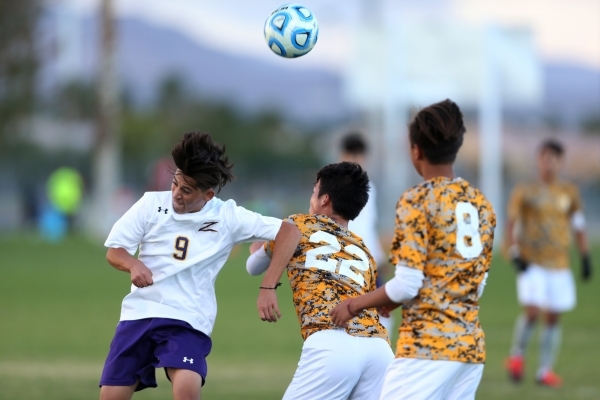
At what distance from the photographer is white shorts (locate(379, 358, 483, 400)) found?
15.8ft

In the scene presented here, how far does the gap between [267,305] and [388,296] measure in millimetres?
844

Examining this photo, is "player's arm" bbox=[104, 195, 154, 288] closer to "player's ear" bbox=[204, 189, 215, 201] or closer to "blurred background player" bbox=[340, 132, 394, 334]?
"player's ear" bbox=[204, 189, 215, 201]

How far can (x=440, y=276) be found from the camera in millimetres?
4883

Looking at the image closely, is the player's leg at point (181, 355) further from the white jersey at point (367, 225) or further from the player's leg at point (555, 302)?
the player's leg at point (555, 302)

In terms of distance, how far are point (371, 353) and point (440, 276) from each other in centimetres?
68

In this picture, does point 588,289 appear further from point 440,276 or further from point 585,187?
point 585,187

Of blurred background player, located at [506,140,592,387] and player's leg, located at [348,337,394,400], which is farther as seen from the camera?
blurred background player, located at [506,140,592,387]

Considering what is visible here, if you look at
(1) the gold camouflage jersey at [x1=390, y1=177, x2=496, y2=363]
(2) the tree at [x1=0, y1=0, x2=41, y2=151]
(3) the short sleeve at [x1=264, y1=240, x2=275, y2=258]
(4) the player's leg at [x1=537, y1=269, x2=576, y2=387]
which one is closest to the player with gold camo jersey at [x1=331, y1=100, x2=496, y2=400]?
(1) the gold camouflage jersey at [x1=390, y1=177, x2=496, y2=363]

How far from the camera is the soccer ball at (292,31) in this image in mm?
6316

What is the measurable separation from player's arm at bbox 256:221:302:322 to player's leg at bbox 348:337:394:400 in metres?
0.49

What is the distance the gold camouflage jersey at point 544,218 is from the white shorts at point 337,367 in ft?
18.9

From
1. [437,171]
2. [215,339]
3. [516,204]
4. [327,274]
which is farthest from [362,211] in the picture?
[215,339]

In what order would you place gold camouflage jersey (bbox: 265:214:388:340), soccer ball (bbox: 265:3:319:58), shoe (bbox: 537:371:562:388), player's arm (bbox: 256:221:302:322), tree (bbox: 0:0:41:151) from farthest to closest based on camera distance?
tree (bbox: 0:0:41:151), shoe (bbox: 537:371:562:388), soccer ball (bbox: 265:3:319:58), player's arm (bbox: 256:221:302:322), gold camouflage jersey (bbox: 265:214:388:340)

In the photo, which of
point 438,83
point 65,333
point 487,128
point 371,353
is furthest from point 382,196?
point 371,353
